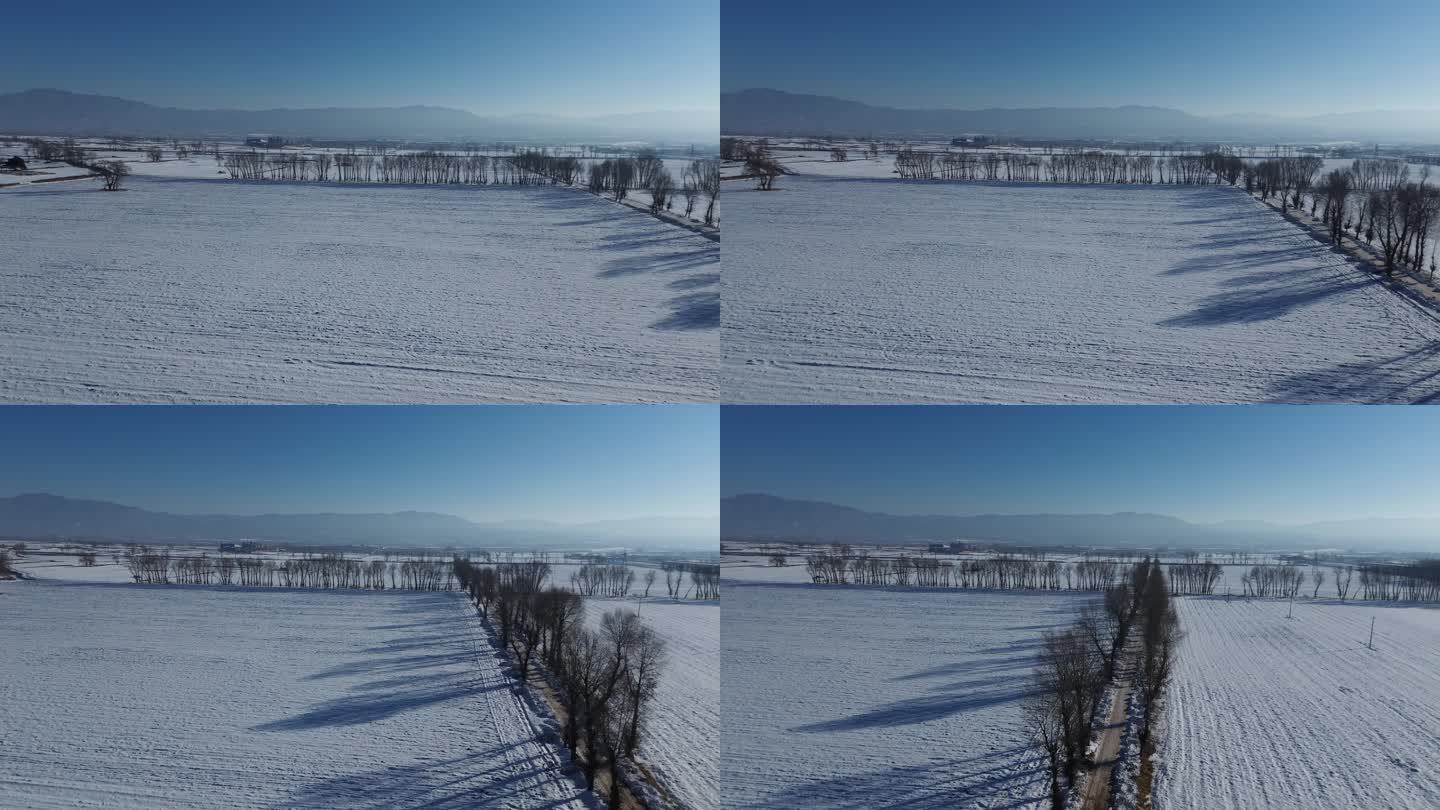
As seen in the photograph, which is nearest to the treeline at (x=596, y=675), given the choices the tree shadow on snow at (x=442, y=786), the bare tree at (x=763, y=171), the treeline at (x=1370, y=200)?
the tree shadow on snow at (x=442, y=786)

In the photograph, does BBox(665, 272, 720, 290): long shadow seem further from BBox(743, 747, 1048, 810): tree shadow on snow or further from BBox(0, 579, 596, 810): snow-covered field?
BBox(743, 747, 1048, 810): tree shadow on snow

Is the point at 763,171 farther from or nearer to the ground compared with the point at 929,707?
farther from the ground

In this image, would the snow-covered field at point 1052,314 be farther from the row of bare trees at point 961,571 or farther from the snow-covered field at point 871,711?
the row of bare trees at point 961,571

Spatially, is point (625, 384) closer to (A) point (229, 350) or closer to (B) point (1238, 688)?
(A) point (229, 350)

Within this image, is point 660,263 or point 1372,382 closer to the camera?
point 1372,382

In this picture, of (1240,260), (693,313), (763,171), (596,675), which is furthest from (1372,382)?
(763,171)

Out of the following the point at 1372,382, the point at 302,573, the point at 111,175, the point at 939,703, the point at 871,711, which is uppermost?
the point at 111,175

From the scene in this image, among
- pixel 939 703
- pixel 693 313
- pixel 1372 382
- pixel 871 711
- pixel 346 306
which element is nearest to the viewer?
pixel 1372 382

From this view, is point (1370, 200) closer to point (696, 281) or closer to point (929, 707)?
point (696, 281)
